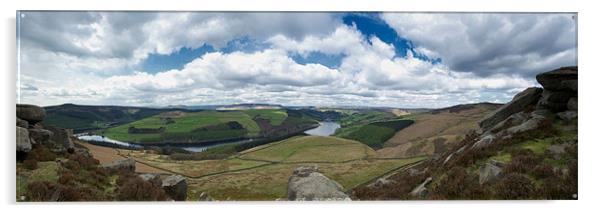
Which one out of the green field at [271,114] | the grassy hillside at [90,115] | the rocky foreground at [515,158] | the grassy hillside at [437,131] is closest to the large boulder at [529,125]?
the rocky foreground at [515,158]

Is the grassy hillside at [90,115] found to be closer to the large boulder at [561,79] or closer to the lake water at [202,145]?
the lake water at [202,145]

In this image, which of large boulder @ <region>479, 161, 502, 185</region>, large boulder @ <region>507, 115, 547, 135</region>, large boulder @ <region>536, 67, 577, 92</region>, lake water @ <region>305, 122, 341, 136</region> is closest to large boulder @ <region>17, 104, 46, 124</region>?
lake water @ <region>305, 122, 341, 136</region>

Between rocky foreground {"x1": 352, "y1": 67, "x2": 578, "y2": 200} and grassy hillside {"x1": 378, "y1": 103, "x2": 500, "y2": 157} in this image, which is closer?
rocky foreground {"x1": 352, "y1": 67, "x2": 578, "y2": 200}

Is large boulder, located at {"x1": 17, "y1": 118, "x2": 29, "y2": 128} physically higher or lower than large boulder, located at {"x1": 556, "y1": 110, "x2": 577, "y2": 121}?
lower

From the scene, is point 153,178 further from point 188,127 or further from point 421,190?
point 421,190

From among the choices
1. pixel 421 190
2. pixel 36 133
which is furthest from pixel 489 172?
pixel 36 133

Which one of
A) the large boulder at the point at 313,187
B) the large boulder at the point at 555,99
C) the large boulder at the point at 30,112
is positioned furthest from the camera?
the large boulder at the point at 555,99

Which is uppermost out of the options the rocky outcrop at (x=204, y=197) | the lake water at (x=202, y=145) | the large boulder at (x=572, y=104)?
the large boulder at (x=572, y=104)

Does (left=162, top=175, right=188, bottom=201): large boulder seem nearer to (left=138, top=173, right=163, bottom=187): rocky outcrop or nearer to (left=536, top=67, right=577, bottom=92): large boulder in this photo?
(left=138, top=173, right=163, bottom=187): rocky outcrop
